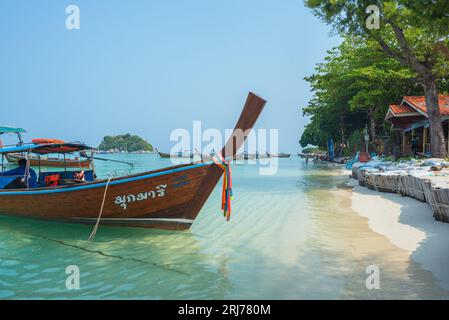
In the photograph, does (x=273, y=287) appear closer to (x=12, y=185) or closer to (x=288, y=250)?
(x=288, y=250)

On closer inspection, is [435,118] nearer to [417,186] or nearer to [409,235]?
[417,186]

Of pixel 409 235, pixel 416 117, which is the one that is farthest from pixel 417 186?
pixel 416 117

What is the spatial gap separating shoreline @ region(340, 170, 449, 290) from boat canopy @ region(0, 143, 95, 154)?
342 inches

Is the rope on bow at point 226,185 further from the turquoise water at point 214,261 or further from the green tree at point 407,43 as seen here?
the green tree at point 407,43

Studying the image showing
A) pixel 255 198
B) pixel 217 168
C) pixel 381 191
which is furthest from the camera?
pixel 255 198

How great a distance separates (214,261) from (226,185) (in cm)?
153

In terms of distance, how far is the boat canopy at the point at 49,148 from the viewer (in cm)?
996

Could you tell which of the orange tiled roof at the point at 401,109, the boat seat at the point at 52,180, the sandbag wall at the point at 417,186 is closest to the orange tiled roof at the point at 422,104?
the orange tiled roof at the point at 401,109

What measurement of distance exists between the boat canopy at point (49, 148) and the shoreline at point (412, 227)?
28.5 ft

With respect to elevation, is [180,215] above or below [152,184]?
below

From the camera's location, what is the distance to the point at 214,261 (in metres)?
6.46

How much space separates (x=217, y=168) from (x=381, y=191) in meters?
9.14

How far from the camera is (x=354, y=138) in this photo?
145 ft
